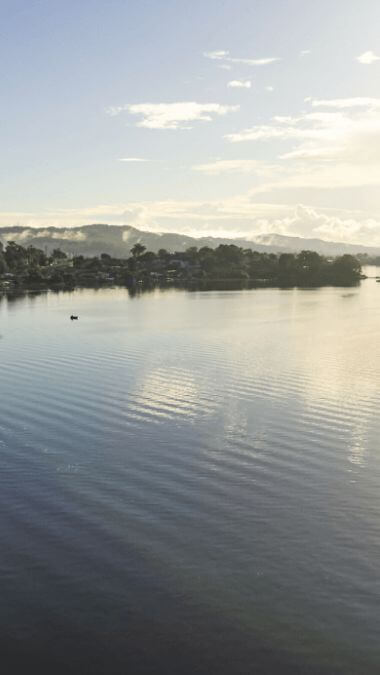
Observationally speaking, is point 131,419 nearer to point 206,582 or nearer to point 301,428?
point 301,428

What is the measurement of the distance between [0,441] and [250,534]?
23.3 metres

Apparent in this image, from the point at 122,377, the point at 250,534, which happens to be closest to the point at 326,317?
the point at 122,377

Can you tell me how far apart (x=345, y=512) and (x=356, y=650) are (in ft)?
38.2

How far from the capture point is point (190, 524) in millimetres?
31031

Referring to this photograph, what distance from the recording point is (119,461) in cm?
4072

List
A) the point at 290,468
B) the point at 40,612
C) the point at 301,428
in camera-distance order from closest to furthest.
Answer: the point at 40,612 → the point at 290,468 → the point at 301,428

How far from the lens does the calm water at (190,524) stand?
21.8 metres

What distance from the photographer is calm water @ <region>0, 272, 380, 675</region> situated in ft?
71.5

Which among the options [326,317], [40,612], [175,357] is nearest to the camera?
[40,612]

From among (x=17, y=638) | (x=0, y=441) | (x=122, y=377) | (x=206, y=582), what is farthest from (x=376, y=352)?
(x=17, y=638)

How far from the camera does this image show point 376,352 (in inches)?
3674

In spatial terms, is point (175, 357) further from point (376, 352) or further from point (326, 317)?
point (326, 317)

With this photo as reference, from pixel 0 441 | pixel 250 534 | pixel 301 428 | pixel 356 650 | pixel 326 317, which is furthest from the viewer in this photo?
pixel 326 317

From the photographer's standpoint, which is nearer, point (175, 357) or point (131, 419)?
point (131, 419)
